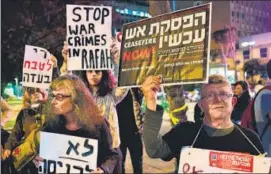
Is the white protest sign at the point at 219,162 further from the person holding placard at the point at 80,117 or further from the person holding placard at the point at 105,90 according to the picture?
the person holding placard at the point at 105,90

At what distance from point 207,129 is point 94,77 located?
4.44ft

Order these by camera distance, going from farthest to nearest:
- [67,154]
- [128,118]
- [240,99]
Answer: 1. [128,118]
2. [67,154]
3. [240,99]

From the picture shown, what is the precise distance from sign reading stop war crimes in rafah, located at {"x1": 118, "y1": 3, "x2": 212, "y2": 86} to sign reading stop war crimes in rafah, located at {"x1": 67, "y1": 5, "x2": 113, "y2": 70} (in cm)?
27

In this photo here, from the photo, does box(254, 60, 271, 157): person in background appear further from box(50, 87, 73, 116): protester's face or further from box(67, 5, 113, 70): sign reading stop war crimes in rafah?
box(50, 87, 73, 116): protester's face

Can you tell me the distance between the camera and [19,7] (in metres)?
12.1

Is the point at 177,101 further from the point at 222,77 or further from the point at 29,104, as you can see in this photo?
the point at 29,104

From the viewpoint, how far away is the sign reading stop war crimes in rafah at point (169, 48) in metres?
3.16

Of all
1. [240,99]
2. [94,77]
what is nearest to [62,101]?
[94,77]

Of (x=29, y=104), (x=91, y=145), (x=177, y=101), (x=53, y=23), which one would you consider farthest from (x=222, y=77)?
(x=53, y=23)

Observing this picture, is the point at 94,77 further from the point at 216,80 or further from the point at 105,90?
the point at 216,80

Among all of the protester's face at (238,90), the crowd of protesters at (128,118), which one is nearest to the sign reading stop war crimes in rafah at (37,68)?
the crowd of protesters at (128,118)

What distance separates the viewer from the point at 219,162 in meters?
3.03

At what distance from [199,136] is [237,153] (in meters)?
0.31

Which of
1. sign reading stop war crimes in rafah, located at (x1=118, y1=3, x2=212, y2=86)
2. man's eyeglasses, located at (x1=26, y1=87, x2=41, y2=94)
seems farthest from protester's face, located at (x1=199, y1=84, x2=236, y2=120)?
man's eyeglasses, located at (x1=26, y1=87, x2=41, y2=94)
